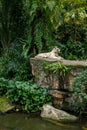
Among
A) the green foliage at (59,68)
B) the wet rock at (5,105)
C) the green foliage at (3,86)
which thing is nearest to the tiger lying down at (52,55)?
the green foliage at (59,68)

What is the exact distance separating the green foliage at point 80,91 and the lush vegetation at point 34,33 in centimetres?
78

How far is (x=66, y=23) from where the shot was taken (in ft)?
43.1

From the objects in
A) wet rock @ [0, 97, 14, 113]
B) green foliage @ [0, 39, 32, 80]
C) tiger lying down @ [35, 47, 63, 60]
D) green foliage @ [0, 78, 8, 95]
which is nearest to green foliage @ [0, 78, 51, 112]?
wet rock @ [0, 97, 14, 113]

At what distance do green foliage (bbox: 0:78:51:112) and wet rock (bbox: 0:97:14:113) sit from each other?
15 centimetres

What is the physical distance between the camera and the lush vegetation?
11.0m

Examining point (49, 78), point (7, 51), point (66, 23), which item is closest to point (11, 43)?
point (7, 51)

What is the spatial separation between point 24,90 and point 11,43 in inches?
140

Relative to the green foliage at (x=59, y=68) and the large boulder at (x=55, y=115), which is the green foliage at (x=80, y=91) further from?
the green foliage at (x=59, y=68)

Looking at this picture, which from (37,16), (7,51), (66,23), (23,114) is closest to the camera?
(23,114)

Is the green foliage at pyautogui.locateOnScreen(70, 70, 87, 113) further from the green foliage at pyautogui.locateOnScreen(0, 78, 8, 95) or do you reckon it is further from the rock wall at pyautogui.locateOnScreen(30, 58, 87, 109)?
the green foliage at pyautogui.locateOnScreen(0, 78, 8, 95)

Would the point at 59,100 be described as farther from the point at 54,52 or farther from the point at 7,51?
the point at 7,51

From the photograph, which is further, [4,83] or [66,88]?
[4,83]

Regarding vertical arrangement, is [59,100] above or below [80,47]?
below

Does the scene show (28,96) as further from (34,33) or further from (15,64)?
(34,33)
